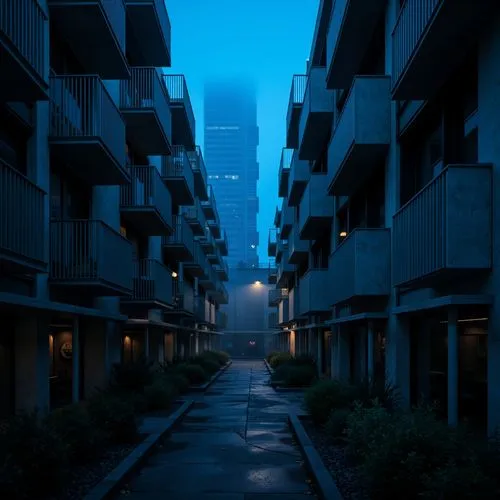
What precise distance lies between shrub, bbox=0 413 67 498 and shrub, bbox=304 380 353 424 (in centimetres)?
613

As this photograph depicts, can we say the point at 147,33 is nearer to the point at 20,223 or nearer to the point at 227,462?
the point at 20,223

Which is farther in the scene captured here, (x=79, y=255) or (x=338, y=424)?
(x=79, y=255)

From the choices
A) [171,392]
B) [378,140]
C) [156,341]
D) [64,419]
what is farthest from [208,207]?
[64,419]

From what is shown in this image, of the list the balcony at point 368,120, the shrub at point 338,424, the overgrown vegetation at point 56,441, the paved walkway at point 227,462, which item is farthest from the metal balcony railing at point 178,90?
the shrub at point 338,424

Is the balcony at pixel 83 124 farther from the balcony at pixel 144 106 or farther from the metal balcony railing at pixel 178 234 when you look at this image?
the metal balcony railing at pixel 178 234

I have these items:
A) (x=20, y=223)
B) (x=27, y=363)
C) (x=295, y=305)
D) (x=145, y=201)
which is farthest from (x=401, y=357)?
(x=295, y=305)

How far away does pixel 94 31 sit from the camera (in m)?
14.2

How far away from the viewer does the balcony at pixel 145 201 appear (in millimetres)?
20062

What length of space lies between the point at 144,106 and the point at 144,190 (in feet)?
8.66

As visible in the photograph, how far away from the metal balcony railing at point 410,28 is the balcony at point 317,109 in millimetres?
9572

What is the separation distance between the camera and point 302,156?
80.6 ft

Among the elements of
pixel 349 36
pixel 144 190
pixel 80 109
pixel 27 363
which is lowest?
pixel 27 363

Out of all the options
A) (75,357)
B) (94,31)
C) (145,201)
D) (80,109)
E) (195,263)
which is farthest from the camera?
(195,263)

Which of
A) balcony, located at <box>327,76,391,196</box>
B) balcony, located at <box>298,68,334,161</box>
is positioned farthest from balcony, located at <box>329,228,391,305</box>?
balcony, located at <box>298,68,334,161</box>
